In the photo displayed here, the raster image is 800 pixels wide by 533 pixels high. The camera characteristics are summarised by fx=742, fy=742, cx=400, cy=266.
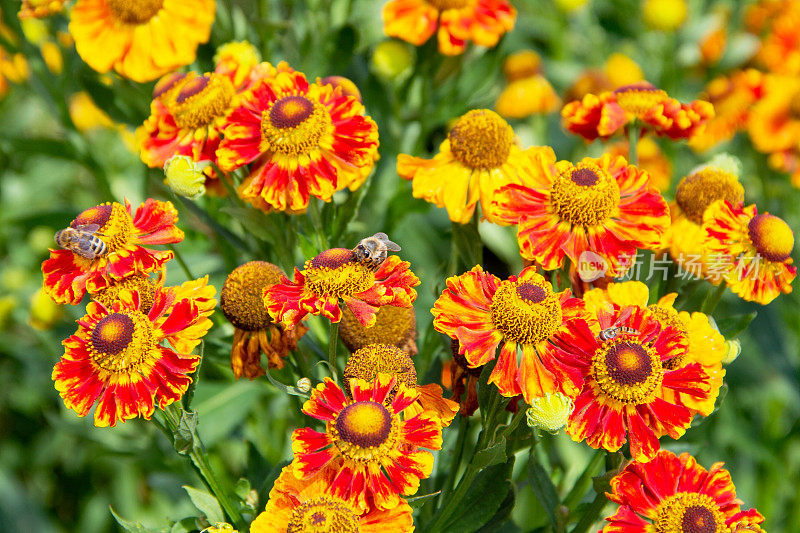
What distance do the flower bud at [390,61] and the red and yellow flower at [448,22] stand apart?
18 cm

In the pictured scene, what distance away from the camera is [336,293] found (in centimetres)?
90

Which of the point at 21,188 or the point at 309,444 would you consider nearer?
the point at 309,444

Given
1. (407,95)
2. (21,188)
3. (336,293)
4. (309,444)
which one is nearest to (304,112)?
(336,293)

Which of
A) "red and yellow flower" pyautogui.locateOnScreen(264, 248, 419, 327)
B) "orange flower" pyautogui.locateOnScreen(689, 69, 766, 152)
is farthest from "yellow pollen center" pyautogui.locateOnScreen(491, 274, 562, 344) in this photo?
"orange flower" pyautogui.locateOnScreen(689, 69, 766, 152)

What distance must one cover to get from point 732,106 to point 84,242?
1.79 meters

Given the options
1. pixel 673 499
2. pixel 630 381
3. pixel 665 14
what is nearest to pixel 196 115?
pixel 630 381

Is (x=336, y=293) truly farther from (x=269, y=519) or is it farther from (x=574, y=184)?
(x=574, y=184)

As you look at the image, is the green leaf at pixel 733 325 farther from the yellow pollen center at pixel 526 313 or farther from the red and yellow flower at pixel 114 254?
the red and yellow flower at pixel 114 254

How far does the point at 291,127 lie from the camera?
3.42 ft

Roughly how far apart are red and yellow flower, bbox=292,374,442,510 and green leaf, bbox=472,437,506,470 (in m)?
0.05

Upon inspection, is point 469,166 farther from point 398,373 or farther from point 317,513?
point 317,513

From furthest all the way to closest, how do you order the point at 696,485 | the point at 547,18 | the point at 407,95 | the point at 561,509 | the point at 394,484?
the point at 547,18, the point at 407,95, the point at 561,509, the point at 696,485, the point at 394,484

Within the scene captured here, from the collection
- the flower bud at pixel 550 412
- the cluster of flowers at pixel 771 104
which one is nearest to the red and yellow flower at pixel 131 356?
the flower bud at pixel 550 412

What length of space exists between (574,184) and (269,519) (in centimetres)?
58
